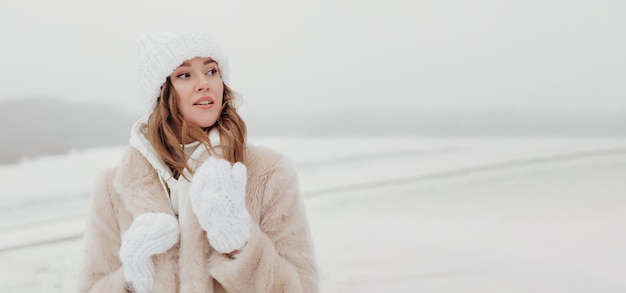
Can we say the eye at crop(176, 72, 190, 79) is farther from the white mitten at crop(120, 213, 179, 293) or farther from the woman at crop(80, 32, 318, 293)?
the white mitten at crop(120, 213, 179, 293)

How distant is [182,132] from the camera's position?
104cm

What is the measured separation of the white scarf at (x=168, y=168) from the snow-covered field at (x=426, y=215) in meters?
1.33

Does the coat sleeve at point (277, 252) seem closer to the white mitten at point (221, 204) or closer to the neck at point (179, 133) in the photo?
the white mitten at point (221, 204)

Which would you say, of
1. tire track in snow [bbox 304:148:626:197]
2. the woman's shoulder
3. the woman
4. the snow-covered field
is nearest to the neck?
the woman

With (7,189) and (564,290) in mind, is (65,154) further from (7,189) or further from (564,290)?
(564,290)

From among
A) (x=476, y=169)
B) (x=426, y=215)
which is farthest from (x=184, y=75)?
(x=476, y=169)

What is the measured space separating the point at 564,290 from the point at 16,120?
2863mm

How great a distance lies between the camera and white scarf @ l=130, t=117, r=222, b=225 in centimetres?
104

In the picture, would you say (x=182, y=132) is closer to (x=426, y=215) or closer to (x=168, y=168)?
(x=168, y=168)

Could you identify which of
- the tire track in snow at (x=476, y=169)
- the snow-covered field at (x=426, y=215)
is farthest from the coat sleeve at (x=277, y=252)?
the tire track in snow at (x=476, y=169)

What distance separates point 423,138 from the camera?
4.52 meters

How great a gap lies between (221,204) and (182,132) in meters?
0.21

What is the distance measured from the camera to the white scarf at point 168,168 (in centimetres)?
104

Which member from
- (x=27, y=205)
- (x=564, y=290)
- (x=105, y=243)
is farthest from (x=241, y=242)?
(x=27, y=205)
